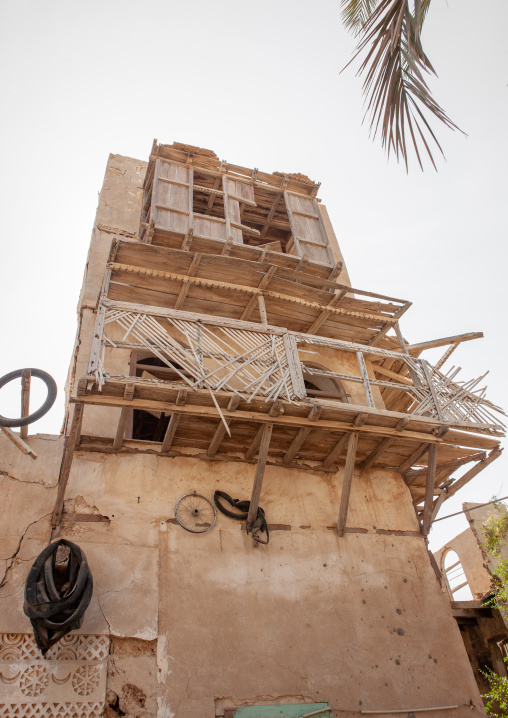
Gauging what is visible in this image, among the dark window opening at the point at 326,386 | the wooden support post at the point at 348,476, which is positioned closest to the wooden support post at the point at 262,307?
the dark window opening at the point at 326,386

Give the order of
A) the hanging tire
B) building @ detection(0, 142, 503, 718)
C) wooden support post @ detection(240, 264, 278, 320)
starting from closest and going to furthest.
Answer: the hanging tire < building @ detection(0, 142, 503, 718) < wooden support post @ detection(240, 264, 278, 320)

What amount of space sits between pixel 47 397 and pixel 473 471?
7198mm

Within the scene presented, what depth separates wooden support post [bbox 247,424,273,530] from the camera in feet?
24.7

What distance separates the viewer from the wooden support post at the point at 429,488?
859 centimetres

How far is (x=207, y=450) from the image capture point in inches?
334

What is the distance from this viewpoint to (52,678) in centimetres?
584

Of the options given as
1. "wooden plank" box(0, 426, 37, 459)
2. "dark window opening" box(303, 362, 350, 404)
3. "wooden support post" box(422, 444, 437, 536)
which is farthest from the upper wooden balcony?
"wooden plank" box(0, 426, 37, 459)

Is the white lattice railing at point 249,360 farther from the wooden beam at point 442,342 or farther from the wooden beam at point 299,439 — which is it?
the wooden beam at point 442,342

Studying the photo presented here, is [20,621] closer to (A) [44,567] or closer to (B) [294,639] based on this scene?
(A) [44,567]

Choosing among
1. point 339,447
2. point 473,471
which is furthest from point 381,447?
point 473,471

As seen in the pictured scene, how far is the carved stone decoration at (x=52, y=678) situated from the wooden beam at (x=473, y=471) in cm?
641

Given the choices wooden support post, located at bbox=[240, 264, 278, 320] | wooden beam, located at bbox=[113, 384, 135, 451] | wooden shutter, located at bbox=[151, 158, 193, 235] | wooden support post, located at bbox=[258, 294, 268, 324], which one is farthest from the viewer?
wooden shutter, located at bbox=[151, 158, 193, 235]

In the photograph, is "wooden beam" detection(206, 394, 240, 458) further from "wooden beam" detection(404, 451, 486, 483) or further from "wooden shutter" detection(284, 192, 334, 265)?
"wooden shutter" detection(284, 192, 334, 265)

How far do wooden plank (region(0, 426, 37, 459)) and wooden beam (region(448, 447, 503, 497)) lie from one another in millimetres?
7100
